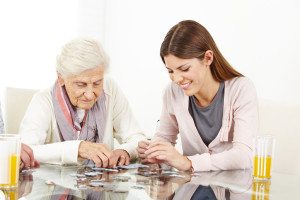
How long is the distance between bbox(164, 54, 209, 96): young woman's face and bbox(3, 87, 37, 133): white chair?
125 centimetres

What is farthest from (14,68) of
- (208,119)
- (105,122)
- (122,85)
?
(208,119)

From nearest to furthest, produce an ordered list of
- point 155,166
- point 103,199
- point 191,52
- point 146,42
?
point 103,199 < point 155,166 < point 191,52 < point 146,42

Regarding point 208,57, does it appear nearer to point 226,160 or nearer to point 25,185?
point 226,160

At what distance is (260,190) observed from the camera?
2.02 m

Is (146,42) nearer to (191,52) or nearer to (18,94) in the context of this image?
(18,94)

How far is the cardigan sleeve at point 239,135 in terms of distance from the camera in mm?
2480

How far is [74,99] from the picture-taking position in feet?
9.47

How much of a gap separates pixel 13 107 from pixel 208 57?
56.7 inches

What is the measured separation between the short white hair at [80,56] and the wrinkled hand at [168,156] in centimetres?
60

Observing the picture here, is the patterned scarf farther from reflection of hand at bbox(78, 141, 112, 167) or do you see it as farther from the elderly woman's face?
reflection of hand at bbox(78, 141, 112, 167)

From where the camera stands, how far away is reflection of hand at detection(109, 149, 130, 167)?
2469 millimetres

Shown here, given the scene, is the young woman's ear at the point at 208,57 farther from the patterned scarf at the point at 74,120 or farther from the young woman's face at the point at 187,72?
the patterned scarf at the point at 74,120

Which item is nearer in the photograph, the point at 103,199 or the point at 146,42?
the point at 103,199

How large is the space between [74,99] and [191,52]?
70 cm
